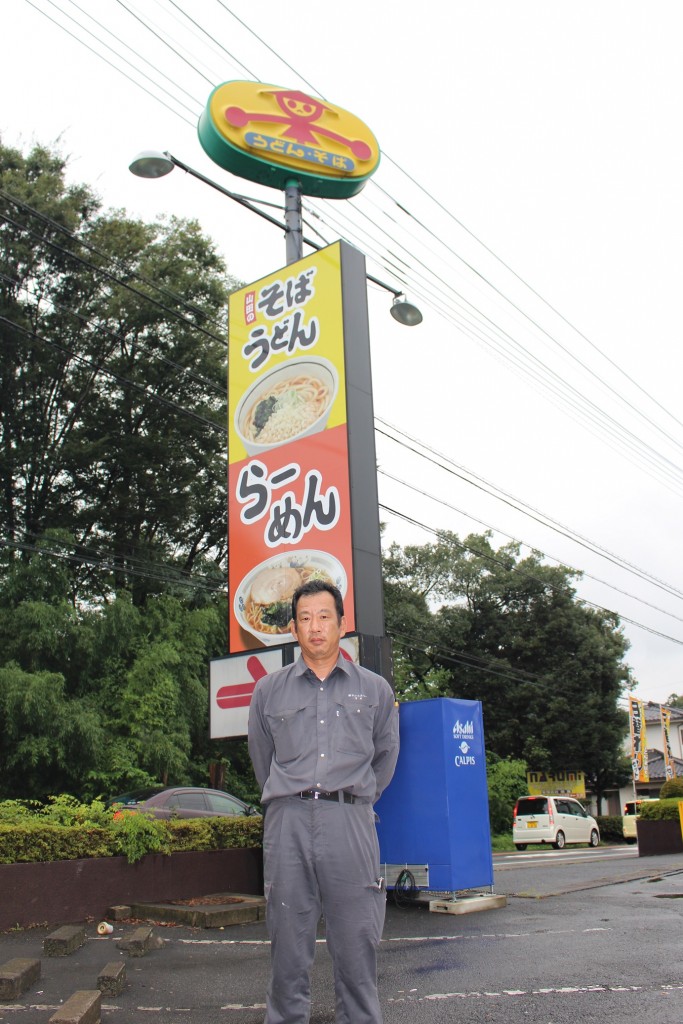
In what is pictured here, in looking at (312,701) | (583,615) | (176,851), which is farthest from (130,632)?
(583,615)

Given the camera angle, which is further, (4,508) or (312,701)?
(4,508)

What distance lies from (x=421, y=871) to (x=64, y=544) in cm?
1399

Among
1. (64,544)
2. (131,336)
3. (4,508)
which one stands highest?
(131,336)

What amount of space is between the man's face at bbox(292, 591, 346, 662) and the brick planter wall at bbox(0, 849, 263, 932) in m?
5.05

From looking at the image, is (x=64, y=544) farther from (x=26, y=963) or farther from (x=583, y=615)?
(x=583, y=615)

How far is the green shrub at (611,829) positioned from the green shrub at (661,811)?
15630 millimetres

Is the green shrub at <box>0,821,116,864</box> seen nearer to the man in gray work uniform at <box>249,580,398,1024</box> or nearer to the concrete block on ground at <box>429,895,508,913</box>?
the concrete block on ground at <box>429,895,508,913</box>

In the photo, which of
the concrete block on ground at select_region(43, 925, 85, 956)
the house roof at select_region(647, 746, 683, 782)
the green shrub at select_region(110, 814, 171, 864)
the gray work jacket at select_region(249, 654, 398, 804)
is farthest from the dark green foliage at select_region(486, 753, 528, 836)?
the gray work jacket at select_region(249, 654, 398, 804)

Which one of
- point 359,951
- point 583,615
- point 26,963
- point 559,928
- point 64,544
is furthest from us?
point 583,615

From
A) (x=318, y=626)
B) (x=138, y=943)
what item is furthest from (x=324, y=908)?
(x=138, y=943)

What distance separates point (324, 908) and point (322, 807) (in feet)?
1.20

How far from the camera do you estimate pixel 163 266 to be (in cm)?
2405

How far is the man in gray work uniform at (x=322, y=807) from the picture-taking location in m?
3.17

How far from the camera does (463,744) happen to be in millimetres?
9031
